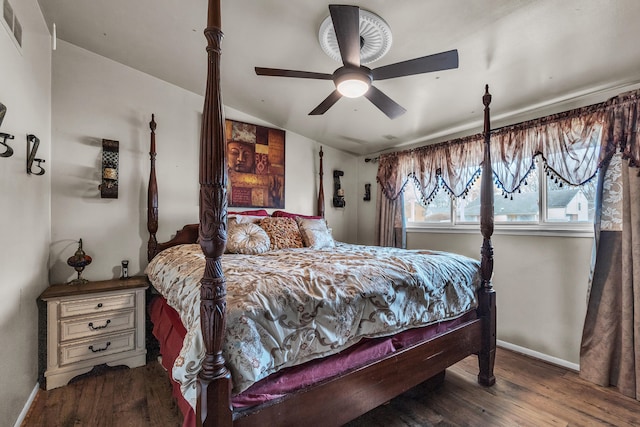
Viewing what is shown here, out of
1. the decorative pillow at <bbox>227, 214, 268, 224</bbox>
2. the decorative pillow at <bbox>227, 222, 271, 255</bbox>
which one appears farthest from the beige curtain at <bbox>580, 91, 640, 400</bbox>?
the decorative pillow at <bbox>227, 214, 268, 224</bbox>

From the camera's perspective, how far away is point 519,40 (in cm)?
182

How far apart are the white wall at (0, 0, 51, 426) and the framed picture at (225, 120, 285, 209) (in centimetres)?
155

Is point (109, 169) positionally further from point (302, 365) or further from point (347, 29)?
point (302, 365)

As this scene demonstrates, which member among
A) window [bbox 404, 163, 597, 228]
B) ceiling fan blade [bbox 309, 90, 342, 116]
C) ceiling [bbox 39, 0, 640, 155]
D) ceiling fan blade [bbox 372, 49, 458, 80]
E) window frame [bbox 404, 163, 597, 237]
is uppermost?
ceiling [bbox 39, 0, 640, 155]

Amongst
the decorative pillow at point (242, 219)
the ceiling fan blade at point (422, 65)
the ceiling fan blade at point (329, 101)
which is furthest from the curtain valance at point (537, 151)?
the decorative pillow at point (242, 219)

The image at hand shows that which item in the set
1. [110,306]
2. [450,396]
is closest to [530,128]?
[450,396]

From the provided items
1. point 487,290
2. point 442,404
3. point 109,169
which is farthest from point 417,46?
point 109,169

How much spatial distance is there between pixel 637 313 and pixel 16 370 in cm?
396

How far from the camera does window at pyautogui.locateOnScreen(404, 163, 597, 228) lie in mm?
2402

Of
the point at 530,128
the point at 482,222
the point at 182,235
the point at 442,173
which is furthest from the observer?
the point at 442,173

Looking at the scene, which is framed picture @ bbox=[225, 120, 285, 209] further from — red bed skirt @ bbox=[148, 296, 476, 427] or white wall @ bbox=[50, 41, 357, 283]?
red bed skirt @ bbox=[148, 296, 476, 427]

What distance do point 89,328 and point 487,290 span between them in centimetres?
302

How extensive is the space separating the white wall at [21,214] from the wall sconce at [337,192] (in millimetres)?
3127

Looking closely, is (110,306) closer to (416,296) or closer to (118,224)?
(118,224)
